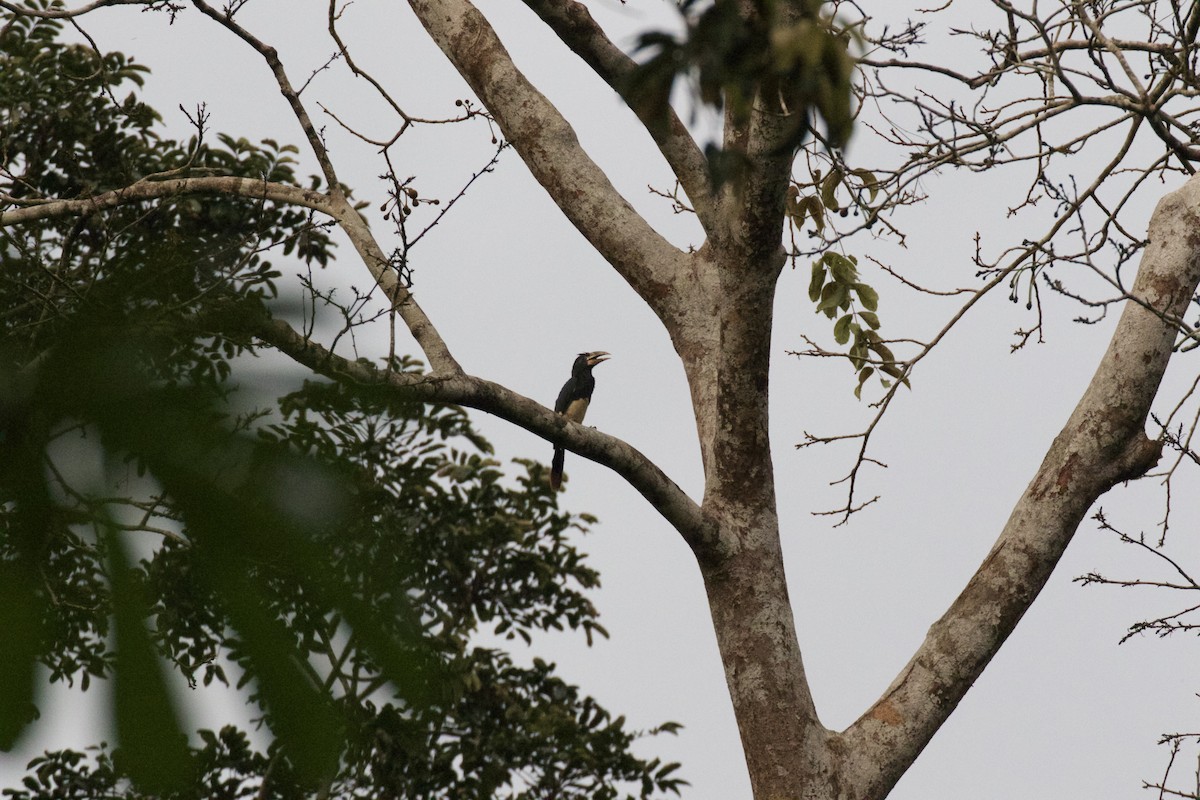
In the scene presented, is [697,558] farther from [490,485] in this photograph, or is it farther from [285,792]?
[490,485]

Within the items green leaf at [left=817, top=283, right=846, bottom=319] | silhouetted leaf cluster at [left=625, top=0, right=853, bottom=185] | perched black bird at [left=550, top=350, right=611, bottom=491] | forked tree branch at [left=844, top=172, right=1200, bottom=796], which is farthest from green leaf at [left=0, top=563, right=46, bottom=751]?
perched black bird at [left=550, top=350, right=611, bottom=491]

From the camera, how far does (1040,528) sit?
3.49 meters

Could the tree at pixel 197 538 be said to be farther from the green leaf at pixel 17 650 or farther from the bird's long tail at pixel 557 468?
the bird's long tail at pixel 557 468

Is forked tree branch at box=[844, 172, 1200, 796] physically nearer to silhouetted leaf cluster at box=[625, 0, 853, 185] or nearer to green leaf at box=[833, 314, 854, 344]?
green leaf at box=[833, 314, 854, 344]

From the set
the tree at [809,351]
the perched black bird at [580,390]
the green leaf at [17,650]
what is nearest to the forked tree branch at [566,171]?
the tree at [809,351]

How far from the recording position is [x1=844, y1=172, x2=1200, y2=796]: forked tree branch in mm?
3420

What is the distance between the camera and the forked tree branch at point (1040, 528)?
342 centimetres

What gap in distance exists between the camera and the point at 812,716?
335 cm

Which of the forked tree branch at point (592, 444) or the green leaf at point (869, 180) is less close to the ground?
the green leaf at point (869, 180)

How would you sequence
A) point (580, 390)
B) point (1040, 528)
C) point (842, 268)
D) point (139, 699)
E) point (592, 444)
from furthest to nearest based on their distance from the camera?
point (580, 390), point (842, 268), point (1040, 528), point (592, 444), point (139, 699)

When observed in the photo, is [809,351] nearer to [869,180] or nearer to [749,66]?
[869,180]

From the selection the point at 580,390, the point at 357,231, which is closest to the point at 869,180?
the point at 357,231

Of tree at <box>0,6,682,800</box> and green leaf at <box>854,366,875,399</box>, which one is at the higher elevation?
green leaf at <box>854,366,875,399</box>

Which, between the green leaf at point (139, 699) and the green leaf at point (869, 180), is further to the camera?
the green leaf at point (869, 180)
